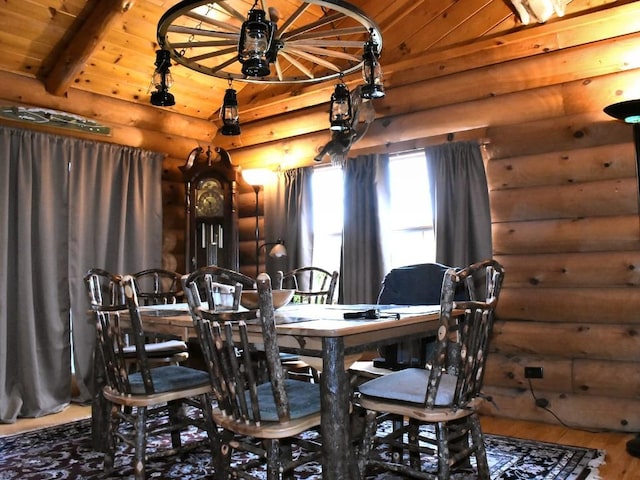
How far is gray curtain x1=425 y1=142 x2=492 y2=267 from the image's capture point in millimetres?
3861

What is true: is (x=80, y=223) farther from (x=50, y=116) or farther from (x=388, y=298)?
(x=388, y=298)

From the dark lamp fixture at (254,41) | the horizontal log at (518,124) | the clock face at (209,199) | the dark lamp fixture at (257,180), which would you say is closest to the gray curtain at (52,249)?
the clock face at (209,199)

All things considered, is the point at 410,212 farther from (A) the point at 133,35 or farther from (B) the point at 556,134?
(A) the point at 133,35

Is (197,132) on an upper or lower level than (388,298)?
upper

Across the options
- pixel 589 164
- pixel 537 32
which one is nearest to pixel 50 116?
pixel 537 32

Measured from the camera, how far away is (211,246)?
4.97 metres

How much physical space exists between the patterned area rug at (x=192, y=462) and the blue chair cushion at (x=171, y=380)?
1.12 ft

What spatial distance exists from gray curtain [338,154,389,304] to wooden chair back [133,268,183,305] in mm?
1352

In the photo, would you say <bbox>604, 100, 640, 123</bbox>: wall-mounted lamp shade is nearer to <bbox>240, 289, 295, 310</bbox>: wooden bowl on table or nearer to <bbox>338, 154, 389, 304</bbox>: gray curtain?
<bbox>338, 154, 389, 304</bbox>: gray curtain

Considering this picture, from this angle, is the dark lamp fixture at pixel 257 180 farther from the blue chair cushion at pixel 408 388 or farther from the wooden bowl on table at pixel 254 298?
the blue chair cushion at pixel 408 388

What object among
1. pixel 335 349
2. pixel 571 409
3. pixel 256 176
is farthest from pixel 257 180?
pixel 335 349

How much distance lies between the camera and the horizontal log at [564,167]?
338cm

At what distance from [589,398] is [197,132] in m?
4.16

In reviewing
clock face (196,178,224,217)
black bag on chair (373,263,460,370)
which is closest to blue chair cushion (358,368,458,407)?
black bag on chair (373,263,460,370)
